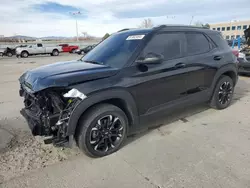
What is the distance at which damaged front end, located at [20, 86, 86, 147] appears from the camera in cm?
263

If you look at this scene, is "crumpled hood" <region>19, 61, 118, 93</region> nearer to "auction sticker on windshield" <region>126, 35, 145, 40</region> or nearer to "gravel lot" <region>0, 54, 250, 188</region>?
"auction sticker on windshield" <region>126, 35, 145, 40</region>

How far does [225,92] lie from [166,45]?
2.15 meters

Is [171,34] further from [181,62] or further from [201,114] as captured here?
[201,114]

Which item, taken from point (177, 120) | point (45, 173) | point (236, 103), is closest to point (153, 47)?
point (177, 120)

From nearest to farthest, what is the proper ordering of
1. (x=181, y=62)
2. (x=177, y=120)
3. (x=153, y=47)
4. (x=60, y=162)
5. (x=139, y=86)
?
(x=60, y=162) → (x=139, y=86) → (x=153, y=47) → (x=181, y=62) → (x=177, y=120)

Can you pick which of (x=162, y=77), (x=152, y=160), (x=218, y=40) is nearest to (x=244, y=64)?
(x=218, y=40)

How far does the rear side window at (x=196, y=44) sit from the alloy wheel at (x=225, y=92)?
102 cm

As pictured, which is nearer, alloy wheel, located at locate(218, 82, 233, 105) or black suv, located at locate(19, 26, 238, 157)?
black suv, located at locate(19, 26, 238, 157)

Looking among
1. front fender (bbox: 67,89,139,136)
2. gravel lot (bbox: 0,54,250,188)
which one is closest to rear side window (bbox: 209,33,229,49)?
gravel lot (bbox: 0,54,250,188)

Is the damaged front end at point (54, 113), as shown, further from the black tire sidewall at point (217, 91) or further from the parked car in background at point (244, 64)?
the parked car in background at point (244, 64)

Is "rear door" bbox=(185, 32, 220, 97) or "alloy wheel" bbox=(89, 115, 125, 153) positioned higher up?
"rear door" bbox=(185, 32, 220, 97)

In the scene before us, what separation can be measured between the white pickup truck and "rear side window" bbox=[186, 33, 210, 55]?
25.4 meters

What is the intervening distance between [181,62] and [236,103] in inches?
104

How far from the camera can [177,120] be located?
14.0ft
